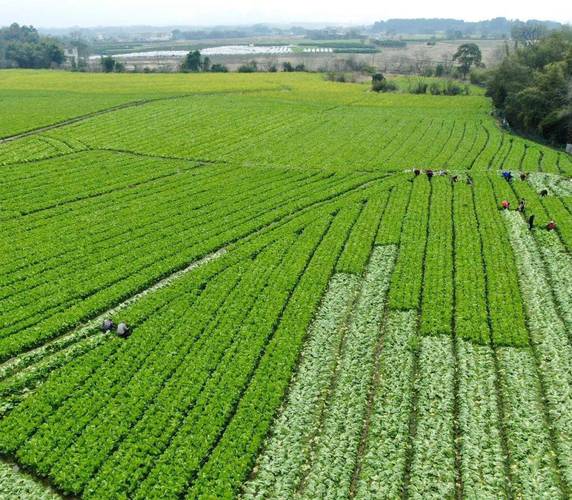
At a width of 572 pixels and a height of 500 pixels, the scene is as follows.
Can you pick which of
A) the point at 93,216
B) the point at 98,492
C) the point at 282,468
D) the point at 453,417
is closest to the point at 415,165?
the point at 93,216

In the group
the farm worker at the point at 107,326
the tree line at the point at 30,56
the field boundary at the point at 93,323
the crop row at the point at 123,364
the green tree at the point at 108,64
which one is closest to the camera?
the crop row at the point at 123,364

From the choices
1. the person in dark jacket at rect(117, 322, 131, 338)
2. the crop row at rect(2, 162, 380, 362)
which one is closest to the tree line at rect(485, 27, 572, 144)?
the crop row at rect(2, 162, 380, 362)

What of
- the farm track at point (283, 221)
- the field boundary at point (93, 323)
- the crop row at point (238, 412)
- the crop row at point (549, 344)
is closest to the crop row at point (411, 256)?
the crop row at point (238, 412)

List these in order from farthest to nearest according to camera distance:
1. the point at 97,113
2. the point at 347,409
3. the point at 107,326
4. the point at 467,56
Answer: the point at 467,56 → the point at 97,113 → the point at 107,326 → the point at 347,409

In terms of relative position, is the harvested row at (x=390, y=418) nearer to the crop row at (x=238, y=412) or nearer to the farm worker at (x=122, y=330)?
the crop row at (x=238, y=412)

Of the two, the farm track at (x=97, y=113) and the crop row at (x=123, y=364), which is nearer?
the crop row at (x=123, y=364)

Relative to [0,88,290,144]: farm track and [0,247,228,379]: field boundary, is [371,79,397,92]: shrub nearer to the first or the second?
[0,88,290,144]: farm track

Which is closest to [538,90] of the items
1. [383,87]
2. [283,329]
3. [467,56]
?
[383,87]

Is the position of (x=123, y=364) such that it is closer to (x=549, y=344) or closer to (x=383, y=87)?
(x=549, y=344)

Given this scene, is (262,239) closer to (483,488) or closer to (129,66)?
(483,488)
